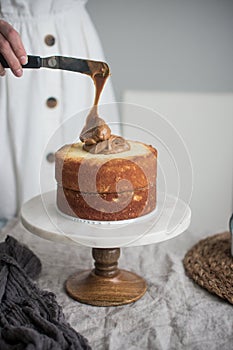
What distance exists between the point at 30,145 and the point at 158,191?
35 centimetres

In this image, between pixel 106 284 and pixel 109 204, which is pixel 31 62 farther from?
pixel 106 284

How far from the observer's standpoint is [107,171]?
0.83 metres

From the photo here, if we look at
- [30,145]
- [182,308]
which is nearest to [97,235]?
[182,308]

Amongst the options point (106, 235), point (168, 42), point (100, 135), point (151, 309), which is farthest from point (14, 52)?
point (168, 42)

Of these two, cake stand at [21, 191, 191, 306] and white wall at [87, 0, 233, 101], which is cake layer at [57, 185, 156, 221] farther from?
white wall at [87, 0, 233, 101]

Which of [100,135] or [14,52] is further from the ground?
[14,52]

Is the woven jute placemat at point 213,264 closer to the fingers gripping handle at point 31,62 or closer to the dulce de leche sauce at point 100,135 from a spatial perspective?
the dulce de leche sauce at point 100,135

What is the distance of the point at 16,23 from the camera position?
3.84 feet

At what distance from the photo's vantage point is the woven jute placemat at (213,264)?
2.92 feet

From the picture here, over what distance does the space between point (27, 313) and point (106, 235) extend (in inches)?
5.9

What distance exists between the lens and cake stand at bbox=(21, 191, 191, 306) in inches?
32.0

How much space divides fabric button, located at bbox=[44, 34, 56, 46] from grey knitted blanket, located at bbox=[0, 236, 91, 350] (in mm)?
457

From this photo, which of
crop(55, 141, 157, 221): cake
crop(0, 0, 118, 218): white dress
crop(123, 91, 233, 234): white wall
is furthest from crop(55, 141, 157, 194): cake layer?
Answer: crop(123, 91, 233, 234): white wall

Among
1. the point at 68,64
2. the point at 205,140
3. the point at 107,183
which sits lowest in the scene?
the point at 205,140
